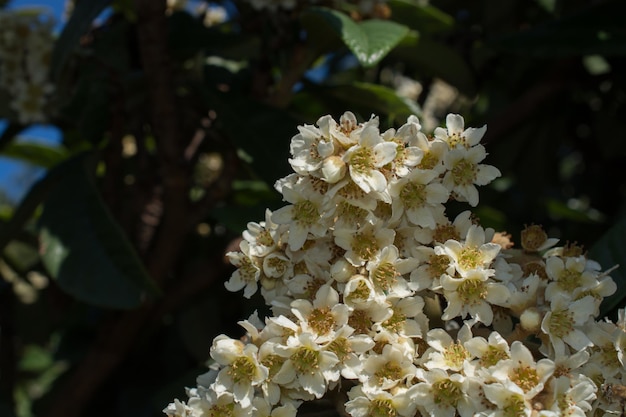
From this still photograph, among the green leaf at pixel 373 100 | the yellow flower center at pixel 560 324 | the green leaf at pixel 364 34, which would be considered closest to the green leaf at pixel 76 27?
the green leaf at pixel 364 34

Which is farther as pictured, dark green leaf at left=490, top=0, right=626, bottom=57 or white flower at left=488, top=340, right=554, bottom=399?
dark green leaf at left=490, top=0, right=626, bottom=57

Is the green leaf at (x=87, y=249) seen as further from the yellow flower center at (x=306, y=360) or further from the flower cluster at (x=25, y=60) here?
the yellow flower center at (x=306, y=360)

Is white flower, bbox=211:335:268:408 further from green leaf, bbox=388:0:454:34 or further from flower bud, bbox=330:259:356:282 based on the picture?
green leaf, bbox=388:0:454:34

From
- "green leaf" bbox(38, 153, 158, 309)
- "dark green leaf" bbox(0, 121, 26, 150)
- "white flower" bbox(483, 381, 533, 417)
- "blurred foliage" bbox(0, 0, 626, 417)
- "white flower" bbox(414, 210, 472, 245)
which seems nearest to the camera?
"white flower" bbox(483, 381, 533, 417)

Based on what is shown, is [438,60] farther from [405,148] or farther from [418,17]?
[405,148]

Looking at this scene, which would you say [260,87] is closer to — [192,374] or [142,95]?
[142,95]

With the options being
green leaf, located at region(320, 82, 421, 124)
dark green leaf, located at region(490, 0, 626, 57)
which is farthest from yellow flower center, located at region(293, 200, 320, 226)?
dark green leaf, located at region(490, 0, 626, 57)

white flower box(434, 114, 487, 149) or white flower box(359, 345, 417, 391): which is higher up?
white flower box(434, 114, 487, 149)

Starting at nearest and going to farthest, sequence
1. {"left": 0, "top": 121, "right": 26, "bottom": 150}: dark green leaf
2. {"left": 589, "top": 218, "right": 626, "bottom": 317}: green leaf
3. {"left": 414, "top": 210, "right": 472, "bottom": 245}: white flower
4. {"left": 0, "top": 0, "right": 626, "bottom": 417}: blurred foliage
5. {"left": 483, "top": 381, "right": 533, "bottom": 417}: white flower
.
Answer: {"left": 483, "top": 381, "right": 533, "bottom": 417}: white flower
{"left": 414, "top": 210, "right": 472, "bottom": 245}: white flower
{"left": 589, "top": 218, "right": 626, "bottom": 317}: green leaf
{"left": 0, "top": 0, "right": 626, "bottom": 417}: blurred foliage
{"left": 0, "top": 121, "right": 26, "bottom": 150}: dark green leaf
